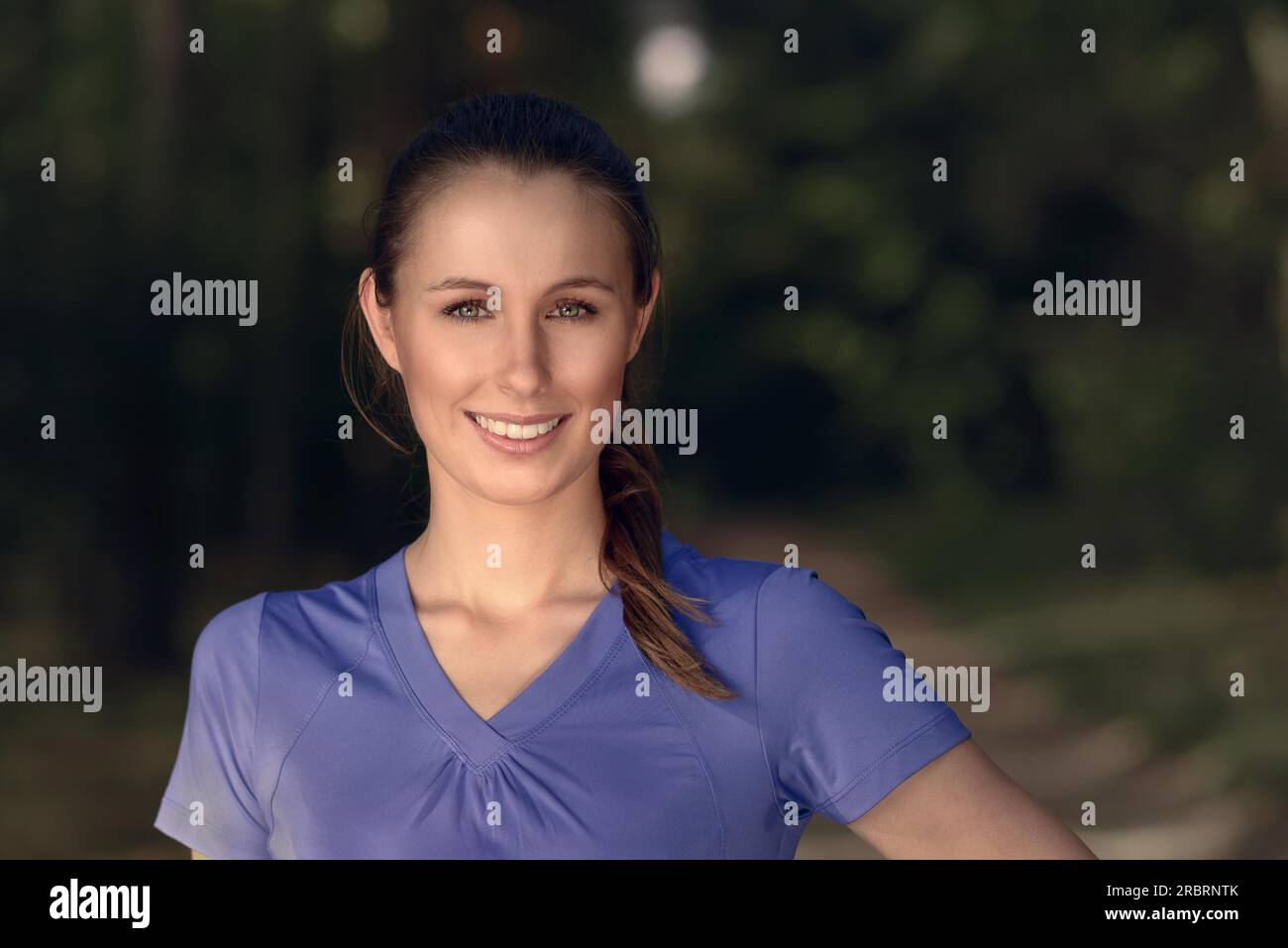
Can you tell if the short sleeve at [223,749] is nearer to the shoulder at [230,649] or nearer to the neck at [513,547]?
the shoulder at [230,649]

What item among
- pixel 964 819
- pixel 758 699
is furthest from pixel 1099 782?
pixel 758 699

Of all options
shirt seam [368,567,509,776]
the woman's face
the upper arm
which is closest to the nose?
the woman's face

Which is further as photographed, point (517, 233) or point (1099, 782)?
point (1099, 782)

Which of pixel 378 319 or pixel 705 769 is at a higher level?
pixel 378 319

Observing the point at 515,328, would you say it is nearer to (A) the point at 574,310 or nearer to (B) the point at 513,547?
(A) the point at 574,310

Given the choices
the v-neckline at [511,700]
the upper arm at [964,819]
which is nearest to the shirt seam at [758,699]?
the upper arm at [964,819]

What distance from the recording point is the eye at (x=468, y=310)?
94.5 inches

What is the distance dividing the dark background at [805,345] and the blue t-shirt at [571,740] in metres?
0.81

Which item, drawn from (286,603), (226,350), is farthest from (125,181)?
(286,603)

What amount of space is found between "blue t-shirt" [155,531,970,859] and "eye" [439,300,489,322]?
1.62ft

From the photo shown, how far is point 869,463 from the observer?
18.6 metres

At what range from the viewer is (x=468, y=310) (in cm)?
241

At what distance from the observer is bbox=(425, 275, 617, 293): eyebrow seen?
237 centimetres

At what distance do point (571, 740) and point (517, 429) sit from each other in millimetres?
476
